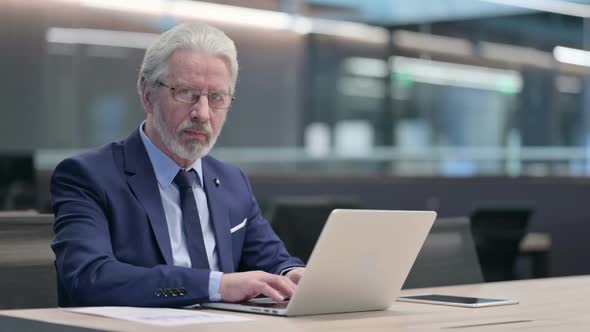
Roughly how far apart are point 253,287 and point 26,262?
2.33 ft

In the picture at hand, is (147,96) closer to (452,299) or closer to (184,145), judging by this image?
(184,145)

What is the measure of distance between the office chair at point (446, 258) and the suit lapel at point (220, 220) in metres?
0.66

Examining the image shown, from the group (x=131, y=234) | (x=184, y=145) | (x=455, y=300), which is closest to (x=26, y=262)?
(x=131, y=234)

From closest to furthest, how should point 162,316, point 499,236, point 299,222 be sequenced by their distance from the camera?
point 162,316, point 299,222, point 499,236

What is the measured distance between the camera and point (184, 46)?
2482mm

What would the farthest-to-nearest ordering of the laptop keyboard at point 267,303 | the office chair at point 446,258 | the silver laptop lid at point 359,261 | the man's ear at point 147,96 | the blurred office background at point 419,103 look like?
the blurred office background at point 419,103 < the office chair at point 446,258 < the man's ear at point 147,96 < the laptop keyboard at point 267,303 < the silver laptop lid at point 359,261

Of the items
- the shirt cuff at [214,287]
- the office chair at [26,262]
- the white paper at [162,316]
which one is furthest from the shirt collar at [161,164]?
the white paper at [162,316]

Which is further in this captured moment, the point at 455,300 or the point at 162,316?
the point at 455,300

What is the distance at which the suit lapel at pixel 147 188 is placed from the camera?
2.34m

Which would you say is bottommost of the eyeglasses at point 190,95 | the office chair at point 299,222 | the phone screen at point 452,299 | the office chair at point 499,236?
the office chair at point 499,236

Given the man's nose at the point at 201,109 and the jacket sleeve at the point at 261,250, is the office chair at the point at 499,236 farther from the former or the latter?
the man's nose at the point at 201,109

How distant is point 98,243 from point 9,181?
450cm

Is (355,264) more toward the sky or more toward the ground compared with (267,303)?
more toward the sky

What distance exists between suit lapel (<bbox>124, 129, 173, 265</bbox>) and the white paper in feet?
1.28
